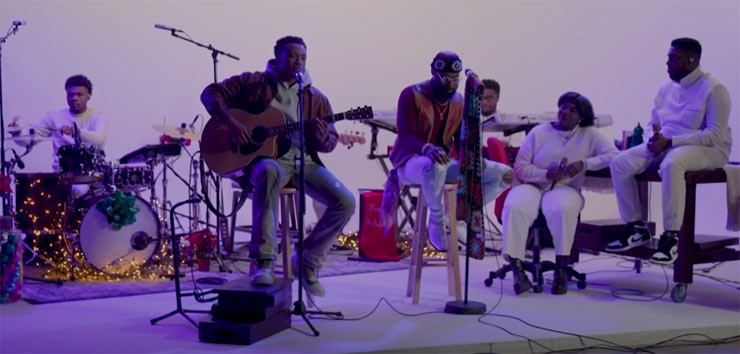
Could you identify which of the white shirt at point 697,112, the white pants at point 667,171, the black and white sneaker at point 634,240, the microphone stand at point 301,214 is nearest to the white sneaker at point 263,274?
the microphone stand at point 301,214

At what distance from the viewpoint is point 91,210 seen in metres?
4.86

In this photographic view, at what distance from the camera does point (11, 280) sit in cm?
418

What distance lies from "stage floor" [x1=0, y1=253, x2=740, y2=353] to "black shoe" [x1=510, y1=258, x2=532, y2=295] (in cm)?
6

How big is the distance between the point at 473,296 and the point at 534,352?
3.47ft

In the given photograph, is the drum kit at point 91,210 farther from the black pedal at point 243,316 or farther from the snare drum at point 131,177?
the black pedal at point 243,316

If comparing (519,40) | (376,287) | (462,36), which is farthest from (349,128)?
(376,287)

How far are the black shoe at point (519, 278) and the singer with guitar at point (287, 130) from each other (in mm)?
1151

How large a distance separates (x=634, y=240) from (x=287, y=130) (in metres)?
2.23

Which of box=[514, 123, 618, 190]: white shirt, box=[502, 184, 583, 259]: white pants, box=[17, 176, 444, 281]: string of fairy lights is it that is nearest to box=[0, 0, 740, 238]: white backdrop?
box=[17, 176, 444, 281]: string of fairy lights

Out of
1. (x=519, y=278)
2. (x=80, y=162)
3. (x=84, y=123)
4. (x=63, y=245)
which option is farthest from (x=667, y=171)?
(x=84, y=123)

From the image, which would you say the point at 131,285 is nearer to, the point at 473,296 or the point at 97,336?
the point at 97,336

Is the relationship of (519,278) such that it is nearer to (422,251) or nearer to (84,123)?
(422,251)

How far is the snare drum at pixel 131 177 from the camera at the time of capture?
5.14 m

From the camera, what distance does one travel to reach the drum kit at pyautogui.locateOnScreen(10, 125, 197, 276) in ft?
16.1
